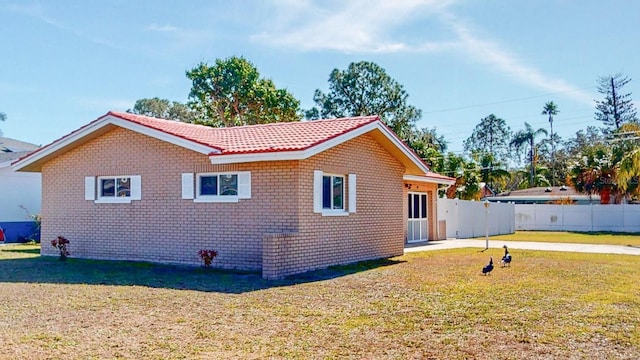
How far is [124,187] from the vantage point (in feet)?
54.6

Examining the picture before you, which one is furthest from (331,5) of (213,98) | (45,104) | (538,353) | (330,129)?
(213,98)

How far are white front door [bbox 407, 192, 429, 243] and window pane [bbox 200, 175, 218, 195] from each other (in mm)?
10723

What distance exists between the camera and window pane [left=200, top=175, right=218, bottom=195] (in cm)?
1501

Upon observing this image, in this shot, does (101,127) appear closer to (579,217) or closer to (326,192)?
(326,192)

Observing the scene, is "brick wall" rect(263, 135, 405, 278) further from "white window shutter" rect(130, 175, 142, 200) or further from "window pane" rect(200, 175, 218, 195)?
"white window shutter" rect(130, 175, 142, 200)

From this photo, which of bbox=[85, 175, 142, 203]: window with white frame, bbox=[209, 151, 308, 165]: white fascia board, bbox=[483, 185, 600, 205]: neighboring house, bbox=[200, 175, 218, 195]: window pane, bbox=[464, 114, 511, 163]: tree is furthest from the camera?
bbox=[464, 114, 511, 163]: tree

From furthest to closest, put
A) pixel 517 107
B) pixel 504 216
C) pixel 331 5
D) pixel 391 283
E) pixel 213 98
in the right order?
1. pixel 517 107
2. pixel 213 98
3. pixel 504 216
4. pixel 331 5
5. pixel 391 283

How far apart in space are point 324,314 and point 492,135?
7169 centimetres

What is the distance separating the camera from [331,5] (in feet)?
50.2

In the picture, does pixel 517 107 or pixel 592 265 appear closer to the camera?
pixel 592 265

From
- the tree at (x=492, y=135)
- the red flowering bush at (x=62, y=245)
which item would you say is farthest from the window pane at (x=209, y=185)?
the tree at (x=492, y=135)

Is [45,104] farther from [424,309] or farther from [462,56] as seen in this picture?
[424,309]

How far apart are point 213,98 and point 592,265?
34.6m

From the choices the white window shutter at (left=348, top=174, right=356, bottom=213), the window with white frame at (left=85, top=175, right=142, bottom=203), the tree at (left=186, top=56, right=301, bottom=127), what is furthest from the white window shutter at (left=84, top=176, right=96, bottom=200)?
the tree at (left=186, top=56, right=301, bottom=127)
